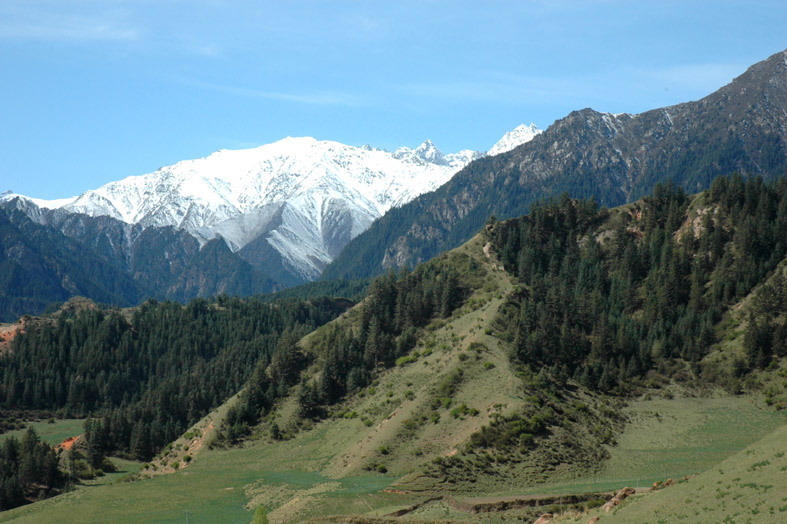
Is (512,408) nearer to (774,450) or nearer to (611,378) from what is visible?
(611,378)

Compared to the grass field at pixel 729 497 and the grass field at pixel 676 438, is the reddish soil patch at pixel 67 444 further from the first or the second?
the grass field at pixel 729 497

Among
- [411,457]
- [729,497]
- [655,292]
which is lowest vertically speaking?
[411,457]

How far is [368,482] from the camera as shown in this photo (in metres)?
114

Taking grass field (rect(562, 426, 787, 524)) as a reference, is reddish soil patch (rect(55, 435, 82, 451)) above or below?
below

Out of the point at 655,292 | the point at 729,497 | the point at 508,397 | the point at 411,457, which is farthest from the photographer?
the point at 655,292

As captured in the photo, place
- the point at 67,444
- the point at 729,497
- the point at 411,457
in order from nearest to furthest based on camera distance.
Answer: the point at 729,497 → the point at 411,457 → the point at 67,444

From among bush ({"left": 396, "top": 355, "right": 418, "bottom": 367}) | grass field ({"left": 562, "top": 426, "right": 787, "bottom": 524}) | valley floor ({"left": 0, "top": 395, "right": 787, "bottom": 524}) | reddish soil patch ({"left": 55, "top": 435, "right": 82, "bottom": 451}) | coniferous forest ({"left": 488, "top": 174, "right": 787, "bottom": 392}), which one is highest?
coniferous forest ({"left": 488, "top": 174, "right": 787, "bottom": 392})

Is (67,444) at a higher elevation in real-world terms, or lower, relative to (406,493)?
lower

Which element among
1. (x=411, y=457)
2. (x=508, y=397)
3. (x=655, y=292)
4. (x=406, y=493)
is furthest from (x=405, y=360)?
(x=406, y=493)

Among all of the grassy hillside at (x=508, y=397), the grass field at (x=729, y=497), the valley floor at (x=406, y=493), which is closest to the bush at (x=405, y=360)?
the grassy hillside at (x=508, y=397)

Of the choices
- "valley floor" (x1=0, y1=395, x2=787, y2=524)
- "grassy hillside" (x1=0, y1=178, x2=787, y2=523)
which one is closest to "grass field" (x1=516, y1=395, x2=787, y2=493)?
"valley floor" (x1=0, y1=395, x2=787, y2=524)

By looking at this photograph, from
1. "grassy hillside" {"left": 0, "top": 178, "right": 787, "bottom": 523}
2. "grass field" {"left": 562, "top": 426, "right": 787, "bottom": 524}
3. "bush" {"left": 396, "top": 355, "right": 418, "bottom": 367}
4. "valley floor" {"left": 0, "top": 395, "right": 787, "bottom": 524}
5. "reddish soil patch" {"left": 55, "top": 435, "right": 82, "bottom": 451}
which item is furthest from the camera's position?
"reddish soil patch" {"left": 55, "top": 435, "right": 82, "bottom": 451}

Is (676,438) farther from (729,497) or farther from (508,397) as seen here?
(729,497)

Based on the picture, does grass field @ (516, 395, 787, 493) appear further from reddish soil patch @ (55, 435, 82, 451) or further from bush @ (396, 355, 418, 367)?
reddish soil patch @ (55, 435, 82, 451)
